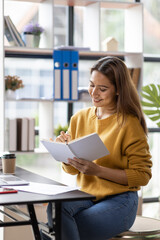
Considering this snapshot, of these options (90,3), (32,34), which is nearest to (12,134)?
(32,34)

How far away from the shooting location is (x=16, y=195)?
1713mm

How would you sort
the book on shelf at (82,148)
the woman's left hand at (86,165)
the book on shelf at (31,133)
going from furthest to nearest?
the book on shelf at (31,133) → the woman's left hand at (86,165) → the book on shelf at (82,148)

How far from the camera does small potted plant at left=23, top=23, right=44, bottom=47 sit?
11.6 ft

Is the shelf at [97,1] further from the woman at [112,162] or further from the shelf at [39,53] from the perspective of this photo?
the woman at [112,162]

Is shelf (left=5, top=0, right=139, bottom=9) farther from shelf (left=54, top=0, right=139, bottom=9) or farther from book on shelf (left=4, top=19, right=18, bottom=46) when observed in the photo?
book on shelf (left=4, top=19, right=18, bottom=46)

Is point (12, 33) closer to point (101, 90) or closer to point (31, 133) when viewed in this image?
point (31, 133)

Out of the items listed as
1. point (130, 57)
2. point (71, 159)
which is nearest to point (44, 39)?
point (130, 57)

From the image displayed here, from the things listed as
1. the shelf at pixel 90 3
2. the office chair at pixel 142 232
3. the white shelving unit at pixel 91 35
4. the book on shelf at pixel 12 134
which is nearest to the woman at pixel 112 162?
the office chair at pixel 142 232

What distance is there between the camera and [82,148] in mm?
1953

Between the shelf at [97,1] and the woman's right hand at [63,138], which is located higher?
the shelf at [97,1]

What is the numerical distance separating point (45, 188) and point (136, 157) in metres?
0.50

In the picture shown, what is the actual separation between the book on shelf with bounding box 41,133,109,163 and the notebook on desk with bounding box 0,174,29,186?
202 mm

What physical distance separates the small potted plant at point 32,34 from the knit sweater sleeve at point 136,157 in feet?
5.26

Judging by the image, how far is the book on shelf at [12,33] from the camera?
3.40 m
